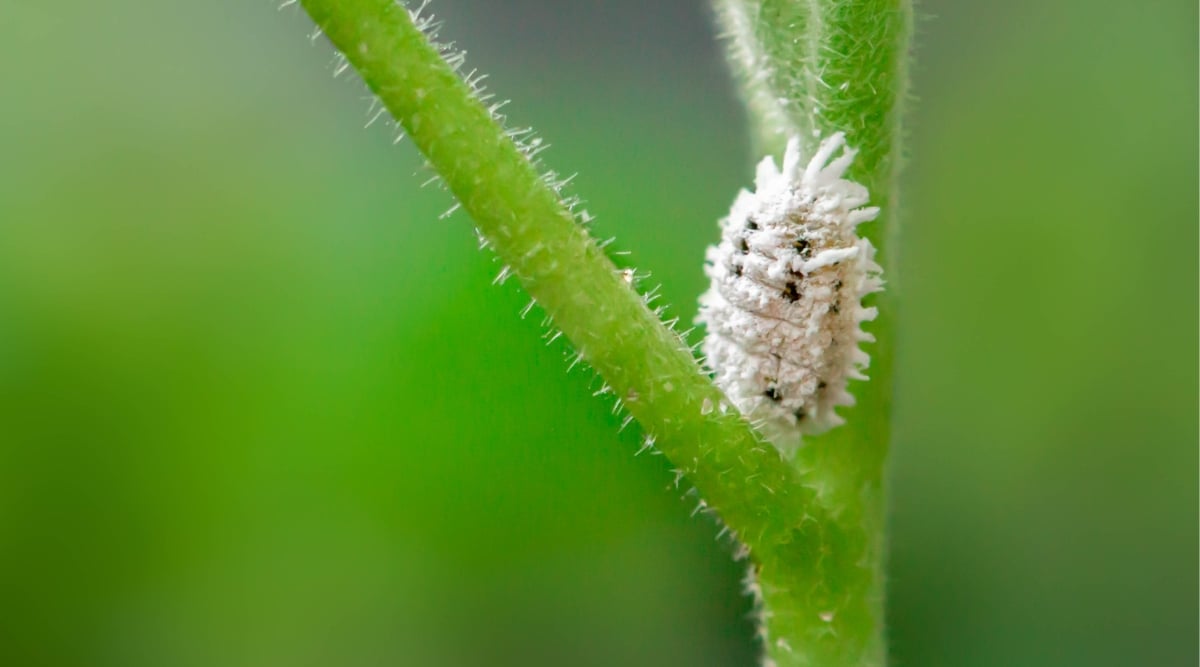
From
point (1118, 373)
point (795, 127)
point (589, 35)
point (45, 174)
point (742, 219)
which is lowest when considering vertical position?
point (742, 219)

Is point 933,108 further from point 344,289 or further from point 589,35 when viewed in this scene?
point 344,289

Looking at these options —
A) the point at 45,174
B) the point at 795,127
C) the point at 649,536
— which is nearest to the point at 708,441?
the point at 795,127

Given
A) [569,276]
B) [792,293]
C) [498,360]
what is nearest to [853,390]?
A: [792,293]

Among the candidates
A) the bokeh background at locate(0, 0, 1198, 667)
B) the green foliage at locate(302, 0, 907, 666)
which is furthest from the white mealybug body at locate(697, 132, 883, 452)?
the bokeh background at locate(0, 0, 1198, 667)

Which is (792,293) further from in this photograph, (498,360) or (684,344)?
(498,360)

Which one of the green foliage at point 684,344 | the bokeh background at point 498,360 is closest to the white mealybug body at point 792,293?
the green foliage at point 684,344

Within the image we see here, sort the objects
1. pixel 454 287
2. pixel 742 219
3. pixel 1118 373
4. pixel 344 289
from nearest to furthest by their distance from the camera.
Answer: pixel 742 219
pixel 1118 373
pixel 454 287
pixel 344 289
